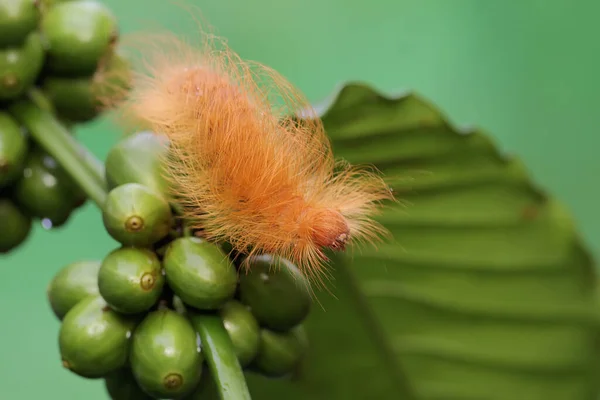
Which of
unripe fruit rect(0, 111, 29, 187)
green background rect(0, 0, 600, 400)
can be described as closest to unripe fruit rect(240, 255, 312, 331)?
unripe fruit rect(0, 111, 29, 187)

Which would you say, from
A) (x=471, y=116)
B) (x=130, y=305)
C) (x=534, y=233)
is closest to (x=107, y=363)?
(x=130, y=305)

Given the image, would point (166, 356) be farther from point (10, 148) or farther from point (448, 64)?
point (448, 64)

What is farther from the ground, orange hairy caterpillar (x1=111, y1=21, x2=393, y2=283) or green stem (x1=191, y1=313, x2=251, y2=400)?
orange hairy caterpillar (x1=111, y1=21, x2=393, y2=283)

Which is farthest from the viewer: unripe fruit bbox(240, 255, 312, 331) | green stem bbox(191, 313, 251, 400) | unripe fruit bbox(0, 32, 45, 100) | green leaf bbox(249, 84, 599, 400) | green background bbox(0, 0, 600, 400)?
green background bbox(0, 0, 600, 400)

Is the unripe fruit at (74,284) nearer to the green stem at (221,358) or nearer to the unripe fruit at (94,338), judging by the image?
the unripe fruit at (94,338)

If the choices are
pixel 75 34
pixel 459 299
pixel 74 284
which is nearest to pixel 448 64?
pixel 459 299

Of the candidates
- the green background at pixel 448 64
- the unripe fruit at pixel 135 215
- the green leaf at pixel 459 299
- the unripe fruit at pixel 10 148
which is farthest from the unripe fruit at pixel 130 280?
the green background at pixel 448 64

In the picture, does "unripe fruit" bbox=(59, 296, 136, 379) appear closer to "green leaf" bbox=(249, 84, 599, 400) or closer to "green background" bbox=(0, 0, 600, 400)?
"green leaf" bbox=(249, 84, 599, 400)
